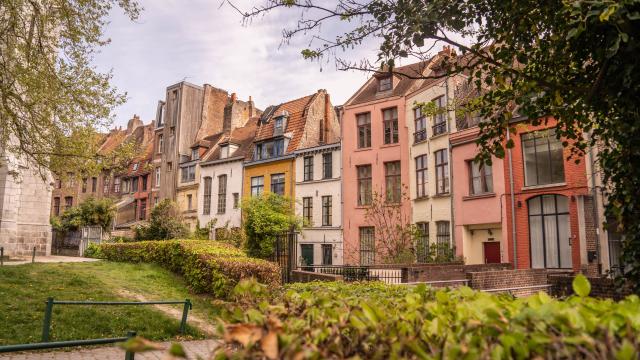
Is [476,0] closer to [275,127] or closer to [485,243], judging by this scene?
[485,243]

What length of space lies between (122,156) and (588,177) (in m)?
17.6

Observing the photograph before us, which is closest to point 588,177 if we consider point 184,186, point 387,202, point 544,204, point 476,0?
point 544,204

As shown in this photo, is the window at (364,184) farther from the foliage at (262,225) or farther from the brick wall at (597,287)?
the brick wall at (597,287)

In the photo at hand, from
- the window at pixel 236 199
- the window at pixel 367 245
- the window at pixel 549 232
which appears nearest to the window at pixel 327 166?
the window at pixel 367 245

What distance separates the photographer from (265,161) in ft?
122

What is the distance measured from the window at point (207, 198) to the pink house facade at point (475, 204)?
75.7 feet

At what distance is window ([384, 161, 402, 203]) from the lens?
2875 cm

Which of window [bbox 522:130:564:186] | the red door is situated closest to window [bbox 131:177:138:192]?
the red door

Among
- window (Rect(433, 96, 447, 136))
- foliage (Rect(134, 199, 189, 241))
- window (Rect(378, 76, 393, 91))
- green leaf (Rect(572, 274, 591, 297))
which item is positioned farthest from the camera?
window (Rect(378, 76, 393, 91))

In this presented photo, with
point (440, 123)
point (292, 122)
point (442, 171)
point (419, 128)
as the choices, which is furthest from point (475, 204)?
point (292, 122)

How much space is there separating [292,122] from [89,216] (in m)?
17.7

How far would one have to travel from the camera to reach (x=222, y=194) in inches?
1580

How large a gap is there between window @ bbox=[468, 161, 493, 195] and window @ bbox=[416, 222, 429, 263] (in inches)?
144

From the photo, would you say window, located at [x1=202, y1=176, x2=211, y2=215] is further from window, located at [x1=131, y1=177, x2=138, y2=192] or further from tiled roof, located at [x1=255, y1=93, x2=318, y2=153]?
window, located at [x1=131, y1=177, x2=138, y2=192]
